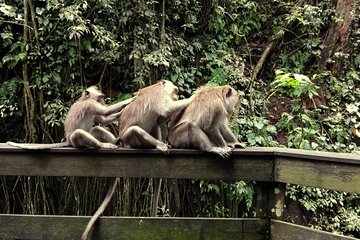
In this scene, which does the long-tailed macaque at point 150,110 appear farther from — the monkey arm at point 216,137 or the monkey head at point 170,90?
the monkey arm at point 216,137

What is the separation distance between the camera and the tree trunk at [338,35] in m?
7.91

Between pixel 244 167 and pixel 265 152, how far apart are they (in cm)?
14

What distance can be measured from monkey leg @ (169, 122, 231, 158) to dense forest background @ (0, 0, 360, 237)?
2.30 meters

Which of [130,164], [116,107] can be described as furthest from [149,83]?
[130,164]

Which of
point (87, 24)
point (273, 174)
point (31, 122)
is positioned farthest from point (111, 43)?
point (273, 174)

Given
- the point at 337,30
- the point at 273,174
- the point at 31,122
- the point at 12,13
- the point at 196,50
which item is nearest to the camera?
the point at 273,174

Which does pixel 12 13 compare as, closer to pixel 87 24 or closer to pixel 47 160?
pixel 87 24

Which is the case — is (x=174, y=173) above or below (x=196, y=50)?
below

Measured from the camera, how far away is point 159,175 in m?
2.60

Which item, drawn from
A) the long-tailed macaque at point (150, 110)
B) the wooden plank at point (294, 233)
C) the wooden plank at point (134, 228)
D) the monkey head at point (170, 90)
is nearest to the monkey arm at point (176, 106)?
the long-tailed macaque at point (150, 110)

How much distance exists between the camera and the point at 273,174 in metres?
2.51

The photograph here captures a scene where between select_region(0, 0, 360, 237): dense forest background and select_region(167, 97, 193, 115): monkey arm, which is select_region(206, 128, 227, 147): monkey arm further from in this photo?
select_region(0, 0, 360, 237): dense forest background

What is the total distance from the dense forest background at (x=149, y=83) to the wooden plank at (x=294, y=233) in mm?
2876

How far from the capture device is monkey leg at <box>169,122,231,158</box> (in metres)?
2.99
